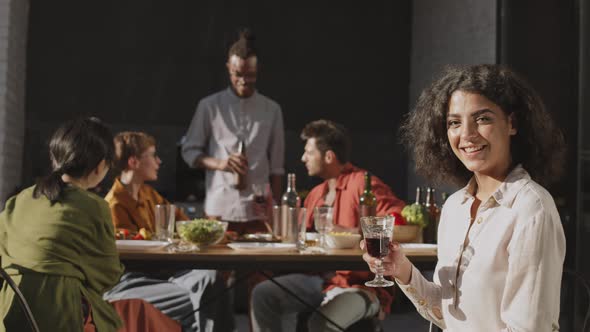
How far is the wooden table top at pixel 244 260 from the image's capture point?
2.41 metres

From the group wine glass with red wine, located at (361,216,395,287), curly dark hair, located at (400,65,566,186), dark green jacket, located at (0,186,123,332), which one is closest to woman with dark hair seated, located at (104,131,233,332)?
dark green jacket, located at (0,186,123,332)

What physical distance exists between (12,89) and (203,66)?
1.91 meters

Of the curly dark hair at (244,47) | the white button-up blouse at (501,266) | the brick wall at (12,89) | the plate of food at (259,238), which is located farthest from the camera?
the brick wall at (12,89)

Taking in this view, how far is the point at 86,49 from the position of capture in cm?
624

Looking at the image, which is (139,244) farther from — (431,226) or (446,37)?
(446,37)

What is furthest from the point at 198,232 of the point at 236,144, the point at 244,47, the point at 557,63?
the point at 557,63

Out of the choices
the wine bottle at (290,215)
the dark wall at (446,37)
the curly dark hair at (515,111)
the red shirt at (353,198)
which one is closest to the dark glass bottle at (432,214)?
the red shirt at (353,198)

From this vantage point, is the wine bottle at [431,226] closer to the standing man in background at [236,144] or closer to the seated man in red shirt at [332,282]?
the seated man in red shirt at [332,282]

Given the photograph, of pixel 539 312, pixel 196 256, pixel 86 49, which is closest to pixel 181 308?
pixel 196 256

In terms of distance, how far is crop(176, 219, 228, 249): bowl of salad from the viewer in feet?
8.49

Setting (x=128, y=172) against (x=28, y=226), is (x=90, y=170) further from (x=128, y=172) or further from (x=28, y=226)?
(x=128, y=172)

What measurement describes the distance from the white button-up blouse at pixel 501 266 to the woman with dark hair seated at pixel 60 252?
108 cm

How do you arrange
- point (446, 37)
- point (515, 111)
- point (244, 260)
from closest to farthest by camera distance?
point (515, 111) → point (244, 260) → point (446, 37)

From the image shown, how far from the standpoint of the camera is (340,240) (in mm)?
2648
